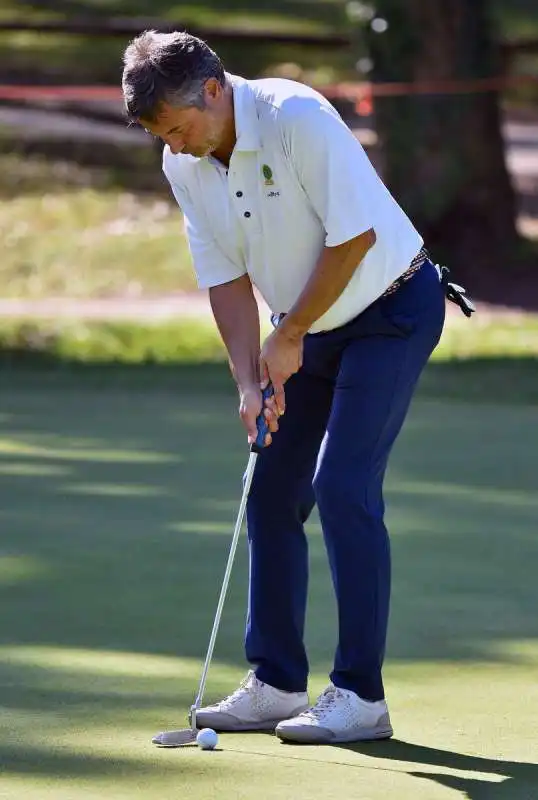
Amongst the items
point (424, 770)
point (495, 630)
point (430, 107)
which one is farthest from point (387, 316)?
point (430, 107)

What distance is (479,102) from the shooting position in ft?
51.9

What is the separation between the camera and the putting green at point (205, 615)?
4305 millimetres

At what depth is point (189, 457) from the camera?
8875 mm

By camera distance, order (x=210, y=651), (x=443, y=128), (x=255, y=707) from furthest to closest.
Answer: (x=443, y=128)
(x=255, y=707)
(x=210, y=651)

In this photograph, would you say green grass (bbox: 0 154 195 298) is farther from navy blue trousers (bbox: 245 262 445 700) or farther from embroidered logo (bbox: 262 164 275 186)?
embroidered logo (bbox: 262 164 275 186)

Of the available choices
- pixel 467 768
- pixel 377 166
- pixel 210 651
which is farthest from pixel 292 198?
pixel 377 166

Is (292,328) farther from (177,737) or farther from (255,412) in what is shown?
(177,737)

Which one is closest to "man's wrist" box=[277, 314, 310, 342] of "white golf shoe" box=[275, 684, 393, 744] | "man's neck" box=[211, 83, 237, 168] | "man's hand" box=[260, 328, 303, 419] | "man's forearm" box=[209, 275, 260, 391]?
"man's hand" box=[260, 328, 303, 419]

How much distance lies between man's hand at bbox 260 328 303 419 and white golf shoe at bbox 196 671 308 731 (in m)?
0.68

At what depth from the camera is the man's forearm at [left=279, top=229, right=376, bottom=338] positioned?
14.5ft

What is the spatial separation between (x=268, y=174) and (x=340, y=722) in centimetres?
126

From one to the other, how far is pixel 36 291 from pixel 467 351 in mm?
4510

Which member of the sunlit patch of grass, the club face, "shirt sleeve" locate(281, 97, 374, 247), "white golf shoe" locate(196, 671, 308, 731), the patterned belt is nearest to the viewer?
"shirt sleeve" locate(281, 97, 374, 247)

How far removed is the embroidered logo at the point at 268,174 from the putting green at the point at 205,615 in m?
1.28
